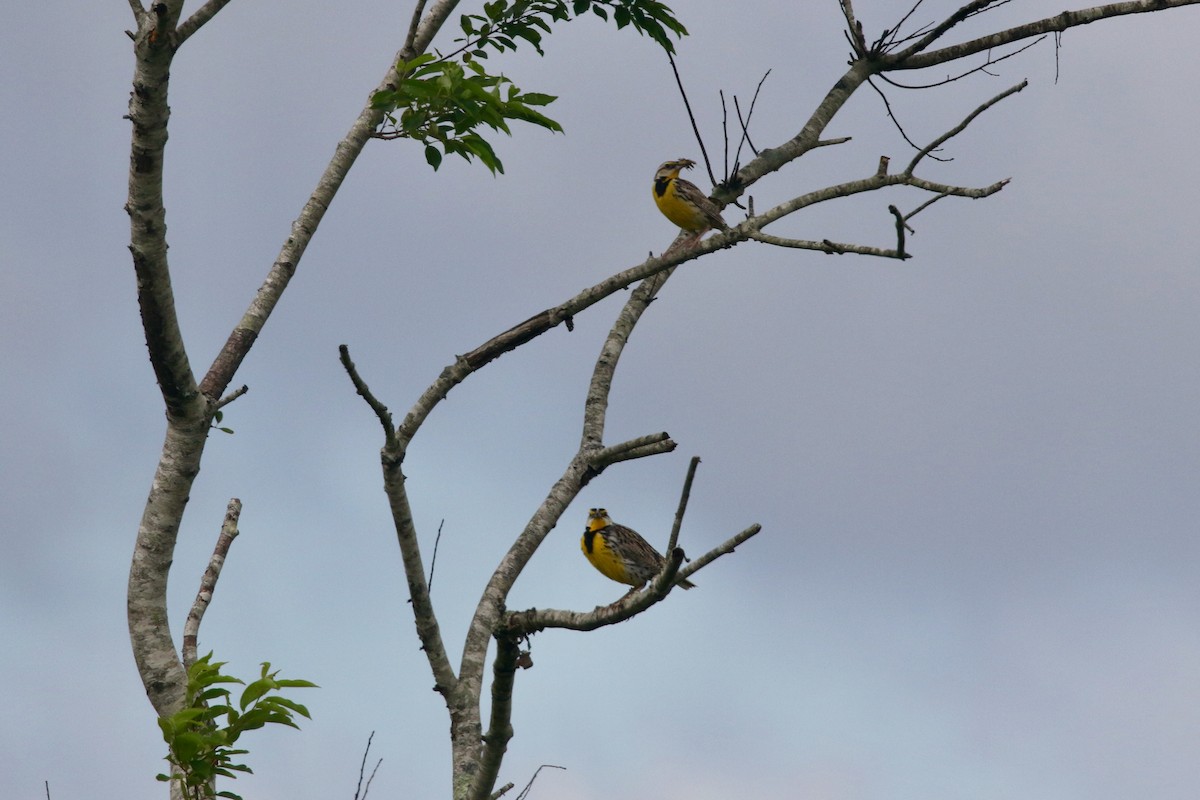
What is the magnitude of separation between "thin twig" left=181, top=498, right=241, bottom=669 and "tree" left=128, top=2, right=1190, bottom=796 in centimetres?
194

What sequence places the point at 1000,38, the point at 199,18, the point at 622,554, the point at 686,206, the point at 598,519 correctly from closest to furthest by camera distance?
the point at 199,18, the point at 1000,38, the point at 622,554, the point at 686,206, the point at 598,519

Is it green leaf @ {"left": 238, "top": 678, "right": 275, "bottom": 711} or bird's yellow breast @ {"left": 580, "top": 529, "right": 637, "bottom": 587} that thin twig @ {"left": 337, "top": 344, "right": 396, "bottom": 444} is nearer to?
green leaf @ {"left": 238, "top": 678, "right": 275, "bottom": 711}

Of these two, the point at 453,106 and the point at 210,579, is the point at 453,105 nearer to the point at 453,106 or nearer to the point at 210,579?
the point at 453,106

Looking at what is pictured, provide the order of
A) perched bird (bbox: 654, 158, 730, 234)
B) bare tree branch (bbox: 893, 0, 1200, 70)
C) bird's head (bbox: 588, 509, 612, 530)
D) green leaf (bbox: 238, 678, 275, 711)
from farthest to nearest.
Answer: bird's head (bbox: 588, 509, 612, 530), perched bird (bbox: 654, 158, 730, 234), bare tree branch (bbox: 893, 0, 1200, 70), green leaf (bbox: 238, 678, 275, 711)

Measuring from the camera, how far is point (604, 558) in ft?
41.2

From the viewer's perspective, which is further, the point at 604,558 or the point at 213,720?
the point at 604,558

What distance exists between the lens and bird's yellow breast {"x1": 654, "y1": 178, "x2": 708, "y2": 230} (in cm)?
1302

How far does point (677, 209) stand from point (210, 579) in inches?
232

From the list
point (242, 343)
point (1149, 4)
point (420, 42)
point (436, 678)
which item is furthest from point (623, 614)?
point (1149, 4)

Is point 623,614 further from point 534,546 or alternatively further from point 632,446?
point 534,546

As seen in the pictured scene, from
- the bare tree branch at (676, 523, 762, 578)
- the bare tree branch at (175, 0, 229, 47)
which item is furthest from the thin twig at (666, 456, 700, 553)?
the bare tree branch at (175, 0, 229, 47)

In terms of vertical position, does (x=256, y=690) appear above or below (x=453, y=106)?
below

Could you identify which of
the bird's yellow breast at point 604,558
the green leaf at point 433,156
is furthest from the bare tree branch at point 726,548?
the bird's yellow breast at point 604,558

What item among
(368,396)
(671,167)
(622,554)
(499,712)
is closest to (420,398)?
(368,396)
